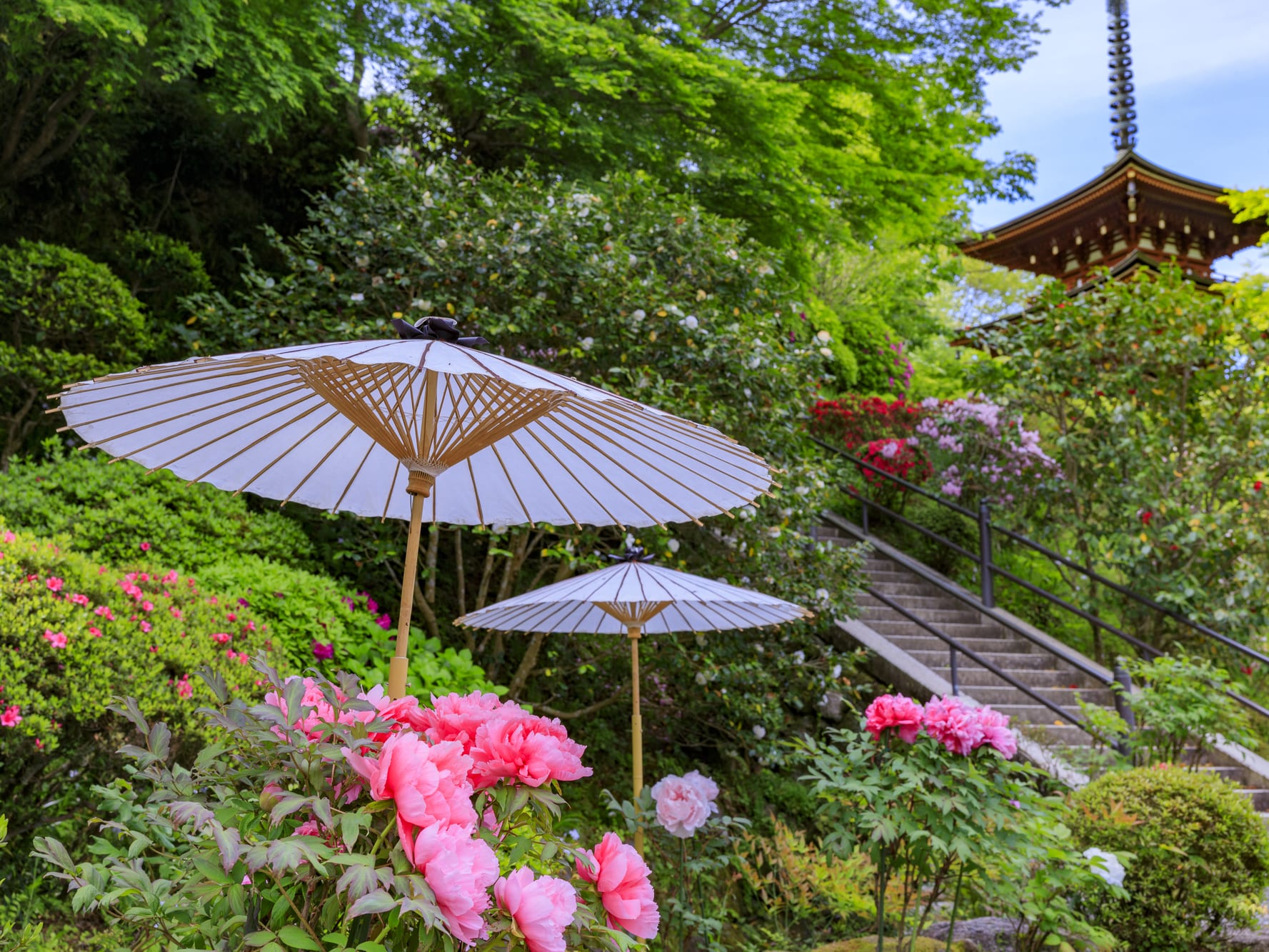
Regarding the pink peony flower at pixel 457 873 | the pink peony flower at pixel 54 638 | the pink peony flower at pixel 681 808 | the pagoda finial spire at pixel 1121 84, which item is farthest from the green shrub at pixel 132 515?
the pagoda finial spire at pixel 1121 84

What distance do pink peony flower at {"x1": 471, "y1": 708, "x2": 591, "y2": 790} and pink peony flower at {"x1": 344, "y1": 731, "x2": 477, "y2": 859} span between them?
0.19 m

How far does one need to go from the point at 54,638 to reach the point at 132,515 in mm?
1783

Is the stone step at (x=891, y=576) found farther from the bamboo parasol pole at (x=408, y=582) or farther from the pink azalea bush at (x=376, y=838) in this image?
the pink azalea bush at (x=376, y=838)

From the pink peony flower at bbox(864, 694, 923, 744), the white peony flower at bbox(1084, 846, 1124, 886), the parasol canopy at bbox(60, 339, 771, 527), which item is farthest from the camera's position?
the white peony flower at bbox(1084, 846, 1124, 886)

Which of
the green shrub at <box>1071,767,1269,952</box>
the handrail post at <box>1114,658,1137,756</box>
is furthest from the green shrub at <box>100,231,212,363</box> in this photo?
the handrail post at <box>1114,658,1137,756</box>

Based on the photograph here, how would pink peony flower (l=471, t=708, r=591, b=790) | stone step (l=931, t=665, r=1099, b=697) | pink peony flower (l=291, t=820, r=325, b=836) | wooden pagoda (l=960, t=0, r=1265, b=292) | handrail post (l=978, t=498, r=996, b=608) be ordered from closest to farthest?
pink peony flower (l=291, t=820, r=325, b=836)
pink peony flower (l=471, t=708, r=591, b=790)
stone step (l=931, t=665, r=1099, b=697)
handrail post (l=978, t=498, r=996, b=608)
wooden pagoda (l=960, t=0, r=1265, b=292)

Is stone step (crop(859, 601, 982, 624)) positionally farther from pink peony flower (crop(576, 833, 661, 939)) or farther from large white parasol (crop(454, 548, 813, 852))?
pink peony flower (crop(576, 833, 661, 939))

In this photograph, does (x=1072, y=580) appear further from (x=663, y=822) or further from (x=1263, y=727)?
(x=663, y=822)

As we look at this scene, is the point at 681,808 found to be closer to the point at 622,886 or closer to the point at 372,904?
the point at 622,886

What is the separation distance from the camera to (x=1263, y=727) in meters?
7.60

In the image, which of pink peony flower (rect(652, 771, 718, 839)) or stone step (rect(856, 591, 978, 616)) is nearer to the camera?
pink peony flower (rect(652, 771, 718, 839))

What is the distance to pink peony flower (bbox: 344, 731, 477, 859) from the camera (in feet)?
3.81

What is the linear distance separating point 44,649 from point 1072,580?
31.6ft

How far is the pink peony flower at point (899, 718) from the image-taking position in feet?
9.93
